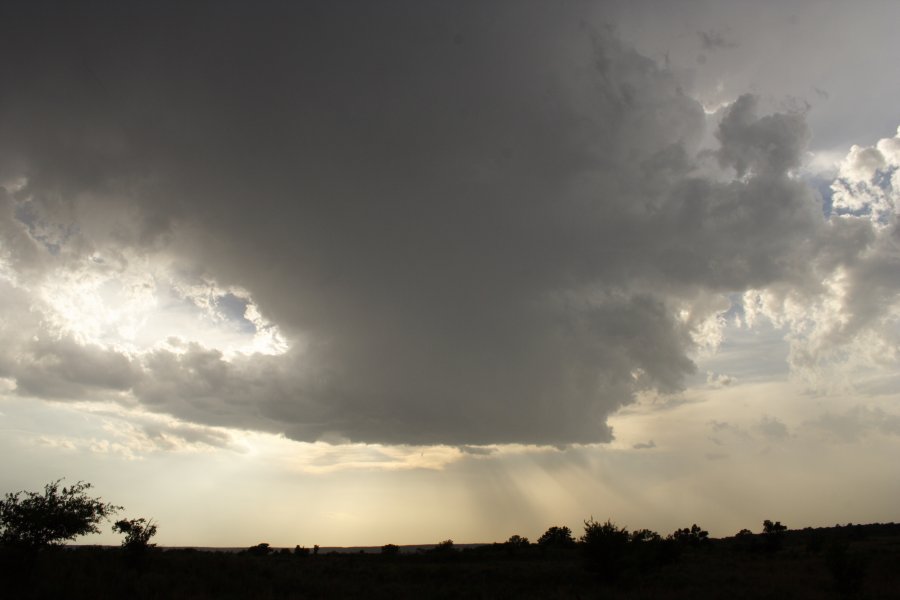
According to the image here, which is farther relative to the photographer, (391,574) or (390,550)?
(390,550)

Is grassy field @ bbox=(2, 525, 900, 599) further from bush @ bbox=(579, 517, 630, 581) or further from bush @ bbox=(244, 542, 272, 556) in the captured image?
bush @ bbox=(244, 542, 272, 556)

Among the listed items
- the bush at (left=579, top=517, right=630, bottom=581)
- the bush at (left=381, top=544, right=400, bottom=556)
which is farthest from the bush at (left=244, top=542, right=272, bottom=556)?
the bush at (left=579, top=517, right=630, bottom=581)

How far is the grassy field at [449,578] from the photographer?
3434 cm

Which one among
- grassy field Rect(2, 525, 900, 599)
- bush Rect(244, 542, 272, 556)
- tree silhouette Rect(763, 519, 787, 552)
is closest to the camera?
grassy field Rect(2, 525, 900, 599)

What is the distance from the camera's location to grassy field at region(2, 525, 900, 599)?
34344 mm

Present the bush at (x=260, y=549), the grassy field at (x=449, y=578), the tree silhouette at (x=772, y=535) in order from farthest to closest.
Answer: the bush at (x=260, y=549), the tree silhouette at (x=772, y=535), the grassy field at (x=449, y=578)

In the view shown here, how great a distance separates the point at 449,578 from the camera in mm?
49156

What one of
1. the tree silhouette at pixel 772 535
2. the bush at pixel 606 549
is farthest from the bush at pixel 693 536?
the bush at pixel 606 549

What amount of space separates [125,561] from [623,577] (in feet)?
133

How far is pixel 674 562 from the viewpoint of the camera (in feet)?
Result: 187

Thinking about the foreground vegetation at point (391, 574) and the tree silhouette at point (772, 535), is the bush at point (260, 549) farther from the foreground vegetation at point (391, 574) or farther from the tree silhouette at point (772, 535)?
the tree silhouette at point (772, 535)

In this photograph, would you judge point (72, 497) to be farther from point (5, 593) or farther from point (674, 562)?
point (674, 562)

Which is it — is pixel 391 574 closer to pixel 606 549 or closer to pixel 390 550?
pixel 606 549

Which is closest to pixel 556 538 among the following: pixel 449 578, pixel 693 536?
pixel 693 536
